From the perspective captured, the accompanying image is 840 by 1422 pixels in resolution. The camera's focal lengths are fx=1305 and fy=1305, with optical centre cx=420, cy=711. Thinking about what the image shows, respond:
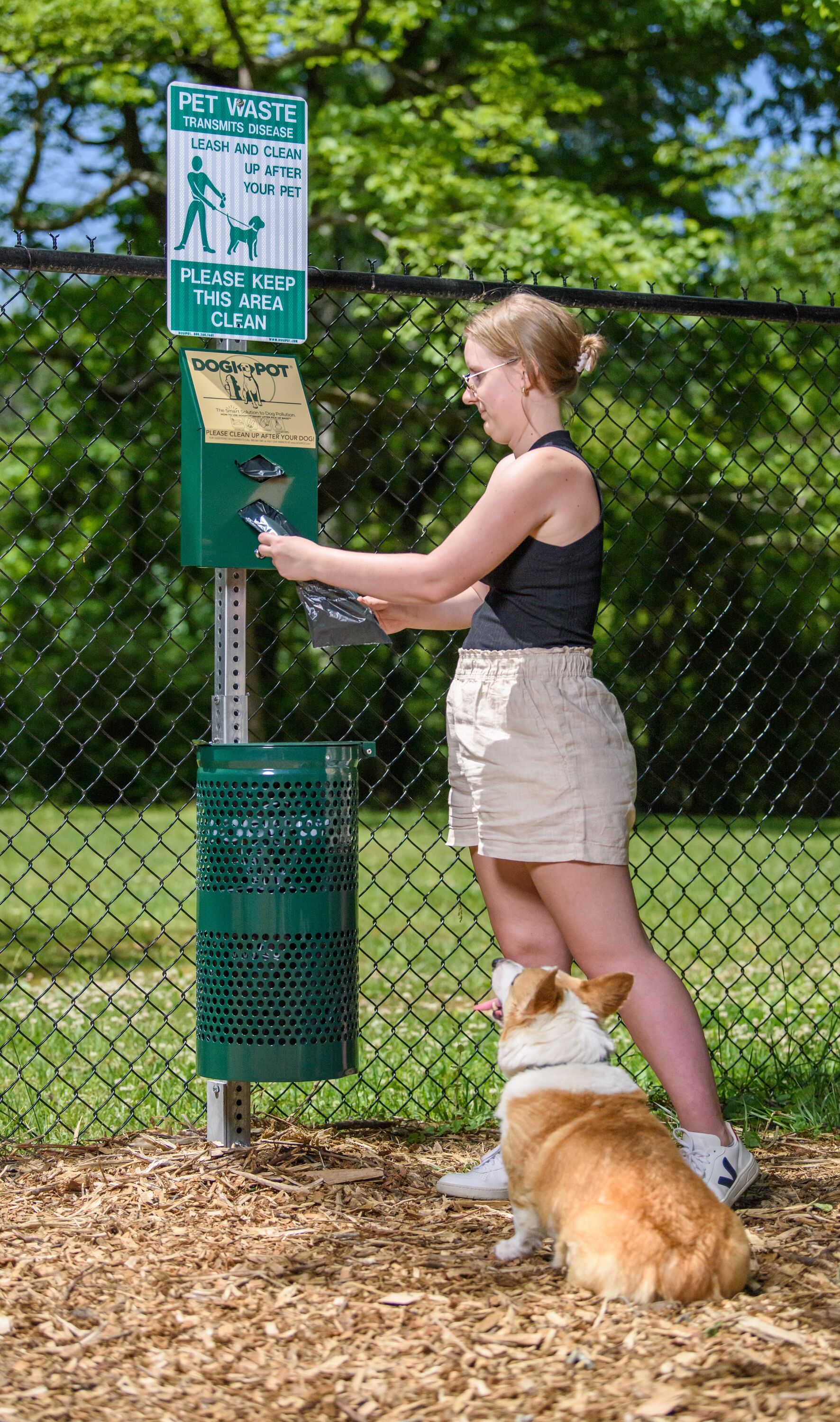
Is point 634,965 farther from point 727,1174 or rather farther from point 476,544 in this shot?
point 476,544

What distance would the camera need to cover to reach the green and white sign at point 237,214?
3.11 metres

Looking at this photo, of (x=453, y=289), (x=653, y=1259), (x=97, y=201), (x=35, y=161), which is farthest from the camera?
(x=97, y=201)

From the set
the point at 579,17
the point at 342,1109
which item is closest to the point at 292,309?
the point at 342,1109

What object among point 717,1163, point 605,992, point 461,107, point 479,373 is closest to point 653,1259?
point 605,992

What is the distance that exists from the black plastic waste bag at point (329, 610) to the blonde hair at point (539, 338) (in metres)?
0.63

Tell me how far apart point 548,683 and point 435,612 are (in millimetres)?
474

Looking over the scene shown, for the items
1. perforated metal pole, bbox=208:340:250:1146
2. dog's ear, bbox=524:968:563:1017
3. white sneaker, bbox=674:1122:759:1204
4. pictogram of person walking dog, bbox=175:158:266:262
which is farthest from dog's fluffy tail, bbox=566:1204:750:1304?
pictogram of person walking dog, bbox=175:158:266:262

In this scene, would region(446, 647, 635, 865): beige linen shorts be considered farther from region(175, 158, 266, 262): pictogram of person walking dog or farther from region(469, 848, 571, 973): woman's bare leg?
region(175, 158, 266, 262): pictogram of person walking dog

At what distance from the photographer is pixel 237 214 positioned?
3174 mm

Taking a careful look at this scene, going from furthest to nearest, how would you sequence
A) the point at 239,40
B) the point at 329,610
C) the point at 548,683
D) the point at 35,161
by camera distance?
the point at 35,161, the point at 239,40, the point at 329,610, the point at 548,683

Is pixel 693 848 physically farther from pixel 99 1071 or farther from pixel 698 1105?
pixel 698 1105

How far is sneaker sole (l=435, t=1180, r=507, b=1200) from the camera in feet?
10.2

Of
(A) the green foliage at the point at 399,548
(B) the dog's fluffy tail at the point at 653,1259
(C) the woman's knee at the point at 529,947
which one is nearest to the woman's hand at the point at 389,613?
(C) the woman's knee at the point at 529,947

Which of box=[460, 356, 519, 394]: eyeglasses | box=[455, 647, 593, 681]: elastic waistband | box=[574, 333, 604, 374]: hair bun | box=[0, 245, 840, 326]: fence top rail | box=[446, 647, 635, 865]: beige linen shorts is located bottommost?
box=[446, 647, 635, 865]: beige linen shorts
